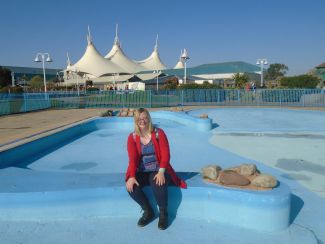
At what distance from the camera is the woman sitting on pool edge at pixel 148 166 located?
3.07 m

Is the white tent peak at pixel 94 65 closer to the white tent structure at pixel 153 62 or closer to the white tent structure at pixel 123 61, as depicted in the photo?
the white tent structure at pixel 123 61

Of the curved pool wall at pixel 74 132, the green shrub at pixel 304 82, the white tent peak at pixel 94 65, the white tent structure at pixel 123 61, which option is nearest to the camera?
the curved pool wall at pixel 74 132

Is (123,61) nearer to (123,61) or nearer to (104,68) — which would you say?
(123,61)

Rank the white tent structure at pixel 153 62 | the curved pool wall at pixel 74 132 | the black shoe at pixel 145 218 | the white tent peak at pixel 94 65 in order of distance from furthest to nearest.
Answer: the white tent structure at pixel 153 62, the white tent peak at pixel 94 65, the curved pool wall at pixel 74 132, the black shoe at pixel 145 218

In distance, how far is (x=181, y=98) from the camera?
67.7 feet

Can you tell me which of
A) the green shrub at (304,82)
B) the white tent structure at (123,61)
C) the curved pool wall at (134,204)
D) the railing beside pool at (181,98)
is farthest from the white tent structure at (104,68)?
the curved pool wall at (134,204)

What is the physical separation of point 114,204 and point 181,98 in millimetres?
17513

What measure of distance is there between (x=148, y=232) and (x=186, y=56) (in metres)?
25.0

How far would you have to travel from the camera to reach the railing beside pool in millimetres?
18312

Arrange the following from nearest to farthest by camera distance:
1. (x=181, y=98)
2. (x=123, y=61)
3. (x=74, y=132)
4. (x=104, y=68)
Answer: (x=74, y=132)
(x=181, y=98)
(x=104, y=68)
(x=123, y=61)

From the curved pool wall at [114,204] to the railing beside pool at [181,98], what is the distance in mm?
14573

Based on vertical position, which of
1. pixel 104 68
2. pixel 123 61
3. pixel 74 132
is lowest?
pixel 74 132

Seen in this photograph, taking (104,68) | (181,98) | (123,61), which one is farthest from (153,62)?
(181,98)

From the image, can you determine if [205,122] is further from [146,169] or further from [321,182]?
[146,169]
